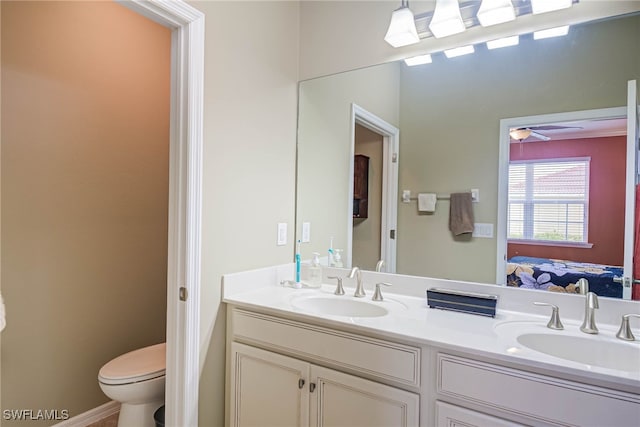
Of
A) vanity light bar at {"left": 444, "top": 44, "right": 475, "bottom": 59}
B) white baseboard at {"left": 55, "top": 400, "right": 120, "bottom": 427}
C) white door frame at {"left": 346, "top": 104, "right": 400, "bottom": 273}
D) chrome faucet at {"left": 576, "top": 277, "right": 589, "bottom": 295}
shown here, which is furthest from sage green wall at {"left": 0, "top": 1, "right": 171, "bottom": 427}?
chrome faucet at {"left": 576, "top": 277, "right": 589, "bottom": 295}

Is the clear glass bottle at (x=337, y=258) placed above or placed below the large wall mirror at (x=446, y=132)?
below

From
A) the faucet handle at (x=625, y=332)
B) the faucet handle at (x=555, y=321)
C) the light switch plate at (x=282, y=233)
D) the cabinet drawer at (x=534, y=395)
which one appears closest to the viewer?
the cabinet drawer at (x=534, y=395)

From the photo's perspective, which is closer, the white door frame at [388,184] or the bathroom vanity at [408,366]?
the bathroom vanity at [408,366]

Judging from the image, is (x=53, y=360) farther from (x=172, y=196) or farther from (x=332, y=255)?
(x=332, y=255)

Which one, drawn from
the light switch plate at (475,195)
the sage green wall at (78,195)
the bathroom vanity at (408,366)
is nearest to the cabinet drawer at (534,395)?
the bathroom vanity at (408,366)

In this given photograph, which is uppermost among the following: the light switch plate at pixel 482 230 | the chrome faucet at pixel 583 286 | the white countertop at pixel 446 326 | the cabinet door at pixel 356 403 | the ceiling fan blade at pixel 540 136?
the ceiling fan blade at pixel 540 136

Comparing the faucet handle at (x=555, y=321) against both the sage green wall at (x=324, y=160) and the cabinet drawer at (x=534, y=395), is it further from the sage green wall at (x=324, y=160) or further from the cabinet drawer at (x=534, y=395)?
the sage green wall at (x=324, y=160)

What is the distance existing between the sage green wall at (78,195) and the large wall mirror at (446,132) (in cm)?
115

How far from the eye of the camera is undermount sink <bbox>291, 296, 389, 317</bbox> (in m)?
1.57

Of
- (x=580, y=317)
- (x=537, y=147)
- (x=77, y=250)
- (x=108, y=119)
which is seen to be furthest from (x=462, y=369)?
(x=108, y=119)

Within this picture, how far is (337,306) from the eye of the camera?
1.66 meters

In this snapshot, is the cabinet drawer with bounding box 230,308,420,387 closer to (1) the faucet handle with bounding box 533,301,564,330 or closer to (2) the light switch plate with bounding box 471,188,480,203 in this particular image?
(1) the faucet handle with bounding box 533,301,564,330

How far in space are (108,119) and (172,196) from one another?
115 centimetres

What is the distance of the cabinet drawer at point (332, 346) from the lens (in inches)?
45.7
